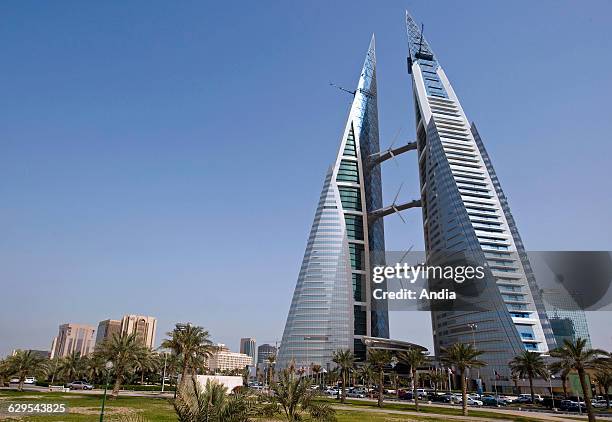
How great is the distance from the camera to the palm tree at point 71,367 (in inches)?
3191

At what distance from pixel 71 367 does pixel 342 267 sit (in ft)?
290

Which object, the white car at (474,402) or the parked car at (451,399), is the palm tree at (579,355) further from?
the parked car at (451,399)

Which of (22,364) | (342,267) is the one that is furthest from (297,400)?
(342,267)

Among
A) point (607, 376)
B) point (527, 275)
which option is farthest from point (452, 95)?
point (607, 376)

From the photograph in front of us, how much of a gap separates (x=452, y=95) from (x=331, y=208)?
248 feet

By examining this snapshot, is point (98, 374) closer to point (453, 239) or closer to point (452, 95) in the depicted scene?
point (453, 239)

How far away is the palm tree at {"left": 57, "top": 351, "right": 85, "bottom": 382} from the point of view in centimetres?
8106

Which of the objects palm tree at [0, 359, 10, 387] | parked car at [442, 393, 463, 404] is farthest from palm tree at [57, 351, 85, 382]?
parked car at [442, 393, 463, 404]

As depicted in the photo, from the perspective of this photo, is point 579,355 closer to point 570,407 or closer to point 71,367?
point 570,407

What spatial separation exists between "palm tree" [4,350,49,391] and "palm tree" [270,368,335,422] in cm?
4772

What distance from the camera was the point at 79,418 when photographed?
1057 inches

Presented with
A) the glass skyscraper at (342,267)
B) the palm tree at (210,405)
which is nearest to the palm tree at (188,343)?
the palm tree at (210,405)

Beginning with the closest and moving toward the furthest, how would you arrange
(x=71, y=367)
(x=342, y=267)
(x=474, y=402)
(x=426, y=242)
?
(x=474, y=402) → (x=71, y=367) → (x=342, y=267) → (x=426, y=242)

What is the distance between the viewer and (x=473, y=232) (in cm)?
13062
